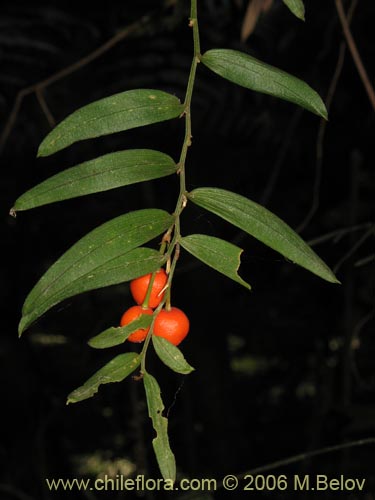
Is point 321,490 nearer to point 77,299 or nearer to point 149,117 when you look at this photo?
point 77,299

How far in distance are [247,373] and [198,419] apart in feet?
1.99

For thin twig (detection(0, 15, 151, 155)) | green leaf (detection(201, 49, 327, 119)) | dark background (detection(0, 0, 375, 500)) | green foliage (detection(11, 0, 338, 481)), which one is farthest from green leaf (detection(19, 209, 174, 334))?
dark background (detection(0, 0, 375, 500))

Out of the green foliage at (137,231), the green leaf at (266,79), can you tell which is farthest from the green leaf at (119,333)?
the green leaf at (266,79)

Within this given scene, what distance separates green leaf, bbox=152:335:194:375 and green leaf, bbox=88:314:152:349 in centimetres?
2

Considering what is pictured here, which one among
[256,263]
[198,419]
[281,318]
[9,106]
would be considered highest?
[9,106]

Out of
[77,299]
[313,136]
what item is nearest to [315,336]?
[313,136]

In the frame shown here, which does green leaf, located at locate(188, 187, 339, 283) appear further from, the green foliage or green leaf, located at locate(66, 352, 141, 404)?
green leaf, located at locate(66, 352, 141, 404)

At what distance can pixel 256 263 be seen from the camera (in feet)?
7.44

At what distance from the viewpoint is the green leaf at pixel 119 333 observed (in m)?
0.69

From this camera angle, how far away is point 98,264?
2.28 ft

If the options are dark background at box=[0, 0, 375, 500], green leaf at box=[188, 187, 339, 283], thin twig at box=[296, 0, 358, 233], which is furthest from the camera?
dark background at box=[0, 0, 375, 500]

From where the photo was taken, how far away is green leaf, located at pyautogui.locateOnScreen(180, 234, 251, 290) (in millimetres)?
711

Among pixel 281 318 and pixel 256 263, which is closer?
pixel 256 263

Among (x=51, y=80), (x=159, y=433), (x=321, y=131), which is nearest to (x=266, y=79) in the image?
(x=159, y=433)
